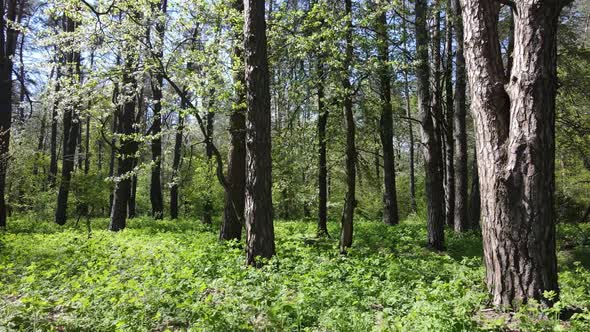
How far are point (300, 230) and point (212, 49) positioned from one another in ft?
21.8

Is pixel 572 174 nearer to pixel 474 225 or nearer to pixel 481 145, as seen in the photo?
pixel 474 225

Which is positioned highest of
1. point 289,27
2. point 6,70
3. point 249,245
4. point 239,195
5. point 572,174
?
point 6,70

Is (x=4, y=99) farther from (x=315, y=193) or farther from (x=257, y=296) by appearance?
(x=257, y=296)

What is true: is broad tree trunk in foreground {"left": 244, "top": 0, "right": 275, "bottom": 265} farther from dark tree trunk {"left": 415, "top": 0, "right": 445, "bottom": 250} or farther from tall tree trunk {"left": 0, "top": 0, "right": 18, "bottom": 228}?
tall tree trunk {"left": 0, "top": 0, "right": 18, "bottom": 228}

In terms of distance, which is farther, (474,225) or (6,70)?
(6,70)

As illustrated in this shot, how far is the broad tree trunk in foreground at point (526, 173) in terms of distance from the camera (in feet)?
13.1

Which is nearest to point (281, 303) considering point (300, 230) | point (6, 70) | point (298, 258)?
point (298, 258)

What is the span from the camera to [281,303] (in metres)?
4.34

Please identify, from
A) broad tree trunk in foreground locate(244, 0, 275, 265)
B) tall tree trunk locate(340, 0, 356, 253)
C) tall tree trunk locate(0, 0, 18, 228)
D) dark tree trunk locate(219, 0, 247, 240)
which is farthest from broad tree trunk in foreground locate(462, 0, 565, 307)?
tall tree trunk locate(0, 0, 18, 228)

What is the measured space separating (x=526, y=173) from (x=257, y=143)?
398 cm

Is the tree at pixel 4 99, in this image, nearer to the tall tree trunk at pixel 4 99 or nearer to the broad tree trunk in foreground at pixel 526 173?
the tall tree trunk at pixel 4 99

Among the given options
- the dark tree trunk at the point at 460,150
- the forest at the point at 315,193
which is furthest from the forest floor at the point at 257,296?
the dark tree trunk at the point at 460,150

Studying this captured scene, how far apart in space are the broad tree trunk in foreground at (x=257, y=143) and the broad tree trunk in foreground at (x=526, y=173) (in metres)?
3.49

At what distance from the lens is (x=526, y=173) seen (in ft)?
13.2
